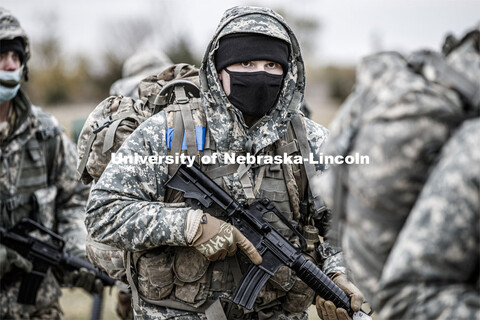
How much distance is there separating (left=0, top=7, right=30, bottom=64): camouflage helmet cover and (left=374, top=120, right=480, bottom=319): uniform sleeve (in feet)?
14.0

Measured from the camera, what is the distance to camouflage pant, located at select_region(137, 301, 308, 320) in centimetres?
355

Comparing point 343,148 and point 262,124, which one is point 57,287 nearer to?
point 262,124

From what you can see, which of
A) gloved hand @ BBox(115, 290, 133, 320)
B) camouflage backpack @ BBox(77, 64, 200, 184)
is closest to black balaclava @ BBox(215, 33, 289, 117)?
camouflage backpack @ BBox(77, 64, 200, 184)

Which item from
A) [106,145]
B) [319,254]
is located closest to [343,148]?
[319,254]

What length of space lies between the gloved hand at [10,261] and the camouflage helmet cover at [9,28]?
1604mm

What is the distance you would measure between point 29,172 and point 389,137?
3.89m

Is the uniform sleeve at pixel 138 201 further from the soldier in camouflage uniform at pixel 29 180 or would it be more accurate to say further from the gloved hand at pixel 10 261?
the soldier in camouflage uniform at pixel 29 180

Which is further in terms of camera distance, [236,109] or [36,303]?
[36,303]

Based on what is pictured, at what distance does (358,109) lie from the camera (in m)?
2.17

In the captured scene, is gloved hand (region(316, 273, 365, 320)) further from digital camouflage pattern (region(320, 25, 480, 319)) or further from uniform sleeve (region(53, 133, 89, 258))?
uniform sleeve (region(53, 133, 89, 258))

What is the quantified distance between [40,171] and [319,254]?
2.60 meters

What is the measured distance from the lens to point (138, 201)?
3.43m

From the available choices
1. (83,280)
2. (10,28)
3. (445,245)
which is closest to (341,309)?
(445,245)

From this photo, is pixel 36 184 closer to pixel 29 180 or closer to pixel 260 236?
pixel 29 180
